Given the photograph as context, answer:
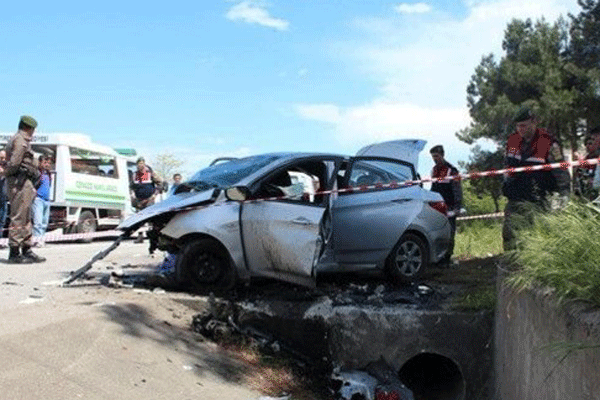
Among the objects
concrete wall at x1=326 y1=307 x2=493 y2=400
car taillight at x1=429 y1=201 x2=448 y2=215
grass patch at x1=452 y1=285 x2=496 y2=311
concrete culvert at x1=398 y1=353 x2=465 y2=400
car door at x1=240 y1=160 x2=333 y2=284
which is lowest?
concrete culvert at x1=398 y1=353 x2=465 y2=400

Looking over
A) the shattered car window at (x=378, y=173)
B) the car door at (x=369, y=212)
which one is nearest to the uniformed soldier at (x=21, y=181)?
the car door at (x=369, y=212)

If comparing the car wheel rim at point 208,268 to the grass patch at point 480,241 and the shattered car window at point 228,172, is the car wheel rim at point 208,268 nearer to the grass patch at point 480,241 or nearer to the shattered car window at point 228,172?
the shattered car window at point 228,172

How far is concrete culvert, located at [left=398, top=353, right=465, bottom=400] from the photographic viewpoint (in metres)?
6.90

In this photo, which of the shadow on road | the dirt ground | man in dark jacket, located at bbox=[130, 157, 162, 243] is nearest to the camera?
the dirt ground

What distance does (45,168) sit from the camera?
41.7ft

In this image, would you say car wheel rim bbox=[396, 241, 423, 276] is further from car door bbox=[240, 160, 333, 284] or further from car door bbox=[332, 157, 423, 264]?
car door bbox=[240, 160, 333, 284]

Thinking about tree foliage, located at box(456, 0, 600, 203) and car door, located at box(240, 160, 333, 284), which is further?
tree foliage, located at box(456, 0, 600, 203)

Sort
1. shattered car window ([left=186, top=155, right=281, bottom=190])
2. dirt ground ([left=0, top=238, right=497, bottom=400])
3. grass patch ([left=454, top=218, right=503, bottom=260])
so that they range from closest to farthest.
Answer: dirt ground ([left=0, top=238, right=497, bottom=400]) → shattered car window ([left=186, top=155, right=281, bottom=190]) → grass patch ([left=454, top=218, right=503, bottom=260])

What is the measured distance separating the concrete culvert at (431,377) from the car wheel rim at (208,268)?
82.6 inches

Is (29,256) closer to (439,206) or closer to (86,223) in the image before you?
(439,206)

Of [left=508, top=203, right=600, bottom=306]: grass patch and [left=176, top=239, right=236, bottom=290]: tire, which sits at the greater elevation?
[left=508, top=203, right=600, bottom=306]: grass patch

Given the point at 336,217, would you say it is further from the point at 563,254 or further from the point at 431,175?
the point at 563,254

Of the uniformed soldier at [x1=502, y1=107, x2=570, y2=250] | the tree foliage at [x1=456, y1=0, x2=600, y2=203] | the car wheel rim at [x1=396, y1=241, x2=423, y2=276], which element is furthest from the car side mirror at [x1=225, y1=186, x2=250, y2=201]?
the tree foliage at [x1=456, y1=0, x2=600, y2=203]

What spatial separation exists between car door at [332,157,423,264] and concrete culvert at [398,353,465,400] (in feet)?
4.06
